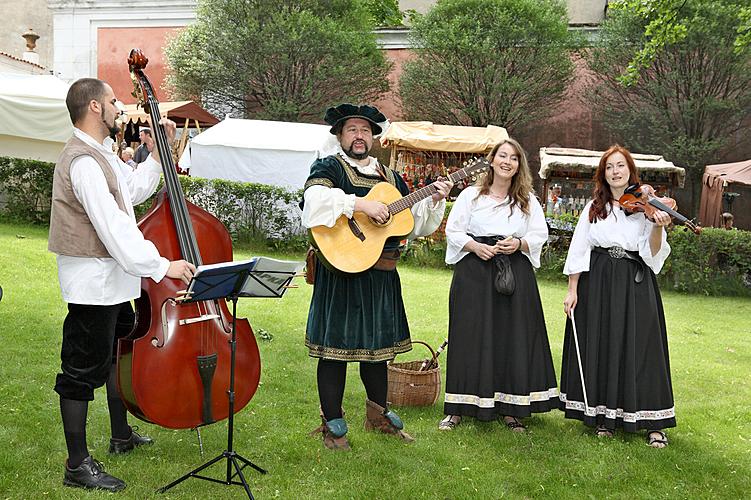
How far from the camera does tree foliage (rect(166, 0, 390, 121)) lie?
56.3 feet

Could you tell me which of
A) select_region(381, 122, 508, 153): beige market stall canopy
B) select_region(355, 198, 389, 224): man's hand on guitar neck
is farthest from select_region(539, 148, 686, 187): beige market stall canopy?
select_region(355, 198, 389, 224): man's hand on guitar neck

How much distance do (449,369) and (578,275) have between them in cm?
100

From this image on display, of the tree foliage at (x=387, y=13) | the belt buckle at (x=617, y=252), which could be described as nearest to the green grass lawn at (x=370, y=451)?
the belt buckle at (x=617, y=252)

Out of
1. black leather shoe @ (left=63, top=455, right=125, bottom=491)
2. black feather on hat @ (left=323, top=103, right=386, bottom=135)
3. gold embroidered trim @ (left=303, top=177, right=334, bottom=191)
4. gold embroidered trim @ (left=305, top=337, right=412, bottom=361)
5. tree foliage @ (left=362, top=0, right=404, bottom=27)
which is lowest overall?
black leather shoe @ (left=63, top=455, right=125, bottom=491)

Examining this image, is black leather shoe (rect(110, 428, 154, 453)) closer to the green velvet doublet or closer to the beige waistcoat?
the green velvet doublet

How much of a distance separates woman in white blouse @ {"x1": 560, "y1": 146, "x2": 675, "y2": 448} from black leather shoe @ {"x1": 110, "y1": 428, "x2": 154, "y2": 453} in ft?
8.39

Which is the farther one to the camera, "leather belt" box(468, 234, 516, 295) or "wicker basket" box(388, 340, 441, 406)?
"wicker basket" box(388, 340, 441, 406)

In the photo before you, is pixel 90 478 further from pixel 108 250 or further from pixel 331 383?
pixel 331 383

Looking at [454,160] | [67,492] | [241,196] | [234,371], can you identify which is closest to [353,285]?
[234,371]

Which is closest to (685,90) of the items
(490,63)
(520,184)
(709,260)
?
(490,63)

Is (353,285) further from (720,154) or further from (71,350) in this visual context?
(720,154)

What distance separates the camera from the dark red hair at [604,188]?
182 inches

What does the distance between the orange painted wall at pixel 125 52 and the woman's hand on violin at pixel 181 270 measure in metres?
19.0

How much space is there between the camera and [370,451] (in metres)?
4.28
